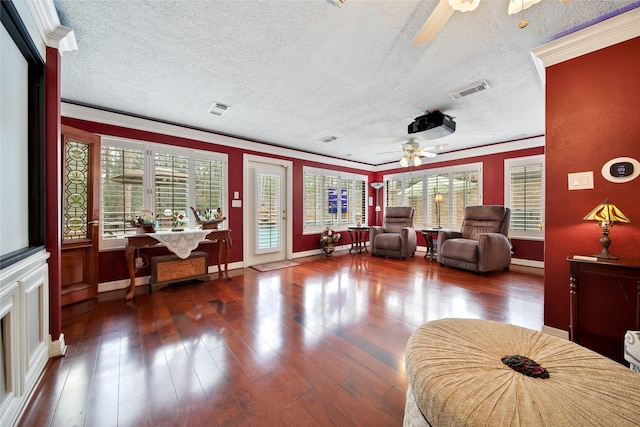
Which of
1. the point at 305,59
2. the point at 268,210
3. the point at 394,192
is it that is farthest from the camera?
the point at 394,192

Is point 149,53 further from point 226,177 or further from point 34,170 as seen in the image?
point 226,177

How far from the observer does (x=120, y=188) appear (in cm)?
334

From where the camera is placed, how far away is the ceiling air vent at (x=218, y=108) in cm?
312

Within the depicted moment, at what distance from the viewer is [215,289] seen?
335 cm

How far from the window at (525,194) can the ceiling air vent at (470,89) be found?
2855 millimetres

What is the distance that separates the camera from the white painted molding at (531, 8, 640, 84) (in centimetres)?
168

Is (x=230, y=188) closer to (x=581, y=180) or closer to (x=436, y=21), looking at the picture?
(x=436, y=21)

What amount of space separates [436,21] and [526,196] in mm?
4727

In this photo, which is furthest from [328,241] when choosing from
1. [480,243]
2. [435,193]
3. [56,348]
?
[56,348]

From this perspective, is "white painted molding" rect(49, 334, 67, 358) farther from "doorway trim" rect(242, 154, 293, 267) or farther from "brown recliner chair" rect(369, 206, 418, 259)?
"brown recliner chair" rect(369, 206, 418, 259)

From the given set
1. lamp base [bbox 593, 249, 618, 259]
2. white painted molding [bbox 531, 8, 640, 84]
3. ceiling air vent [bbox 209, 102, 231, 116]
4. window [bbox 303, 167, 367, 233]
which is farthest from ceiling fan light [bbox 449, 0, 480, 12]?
window [bbox 303, 167, 367, 233]

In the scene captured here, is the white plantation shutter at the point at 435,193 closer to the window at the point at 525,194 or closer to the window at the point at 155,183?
the window at the point at 525,194

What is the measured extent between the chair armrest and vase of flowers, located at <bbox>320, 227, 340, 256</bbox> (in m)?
2.90

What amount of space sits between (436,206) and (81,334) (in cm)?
625
